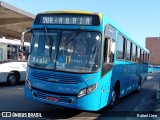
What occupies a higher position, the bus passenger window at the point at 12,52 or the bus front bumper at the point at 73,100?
the bus passenger window at the point at 12,52

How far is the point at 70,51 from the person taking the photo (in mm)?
8102

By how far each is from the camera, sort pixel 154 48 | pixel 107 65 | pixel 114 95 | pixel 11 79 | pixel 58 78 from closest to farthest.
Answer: pixel 58 78
pixel 107 65
pixel 114 95
pixel 11 79
pixel 154 48

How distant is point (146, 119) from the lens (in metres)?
9.09

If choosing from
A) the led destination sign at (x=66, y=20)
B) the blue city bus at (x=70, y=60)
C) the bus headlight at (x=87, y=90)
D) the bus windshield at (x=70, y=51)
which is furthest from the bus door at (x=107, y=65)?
the led destination sign at (x=66, y=20)

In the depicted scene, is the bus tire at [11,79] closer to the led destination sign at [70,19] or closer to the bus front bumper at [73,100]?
the led destination sign at [70,19]

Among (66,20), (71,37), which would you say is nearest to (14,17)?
(66,20)

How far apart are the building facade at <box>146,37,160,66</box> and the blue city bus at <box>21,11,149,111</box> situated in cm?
9546

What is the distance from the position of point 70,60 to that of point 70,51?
264 millimetres

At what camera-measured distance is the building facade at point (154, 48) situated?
10194 centimetres

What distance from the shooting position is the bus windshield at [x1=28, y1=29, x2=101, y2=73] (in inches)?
314

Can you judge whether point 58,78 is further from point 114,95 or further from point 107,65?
point 114,95

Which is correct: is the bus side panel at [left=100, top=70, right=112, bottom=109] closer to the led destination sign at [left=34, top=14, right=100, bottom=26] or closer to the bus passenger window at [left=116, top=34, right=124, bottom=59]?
the bus passenger window at [left=116, top=34, right=124, bottom=59]

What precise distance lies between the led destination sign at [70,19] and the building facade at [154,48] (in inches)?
3759

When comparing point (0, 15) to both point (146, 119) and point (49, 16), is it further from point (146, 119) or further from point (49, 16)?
point (146, 119)
